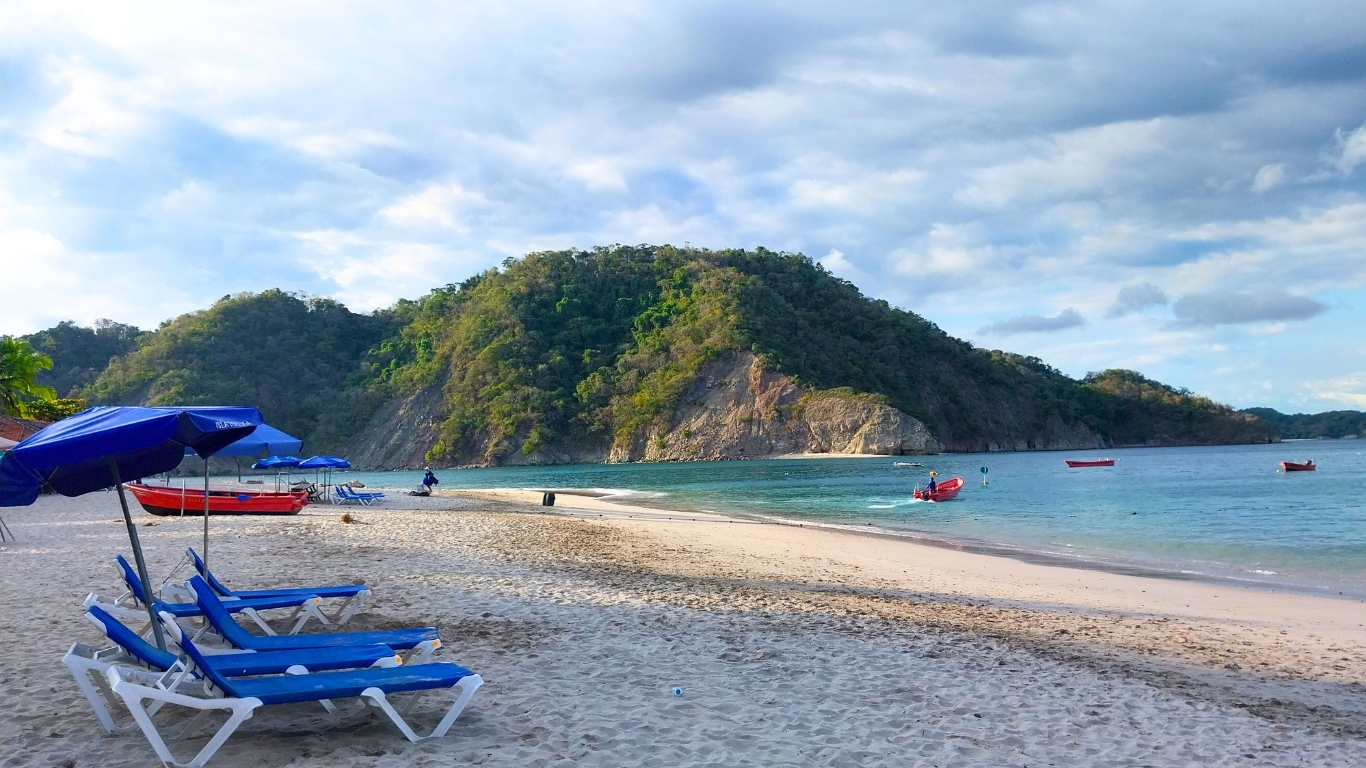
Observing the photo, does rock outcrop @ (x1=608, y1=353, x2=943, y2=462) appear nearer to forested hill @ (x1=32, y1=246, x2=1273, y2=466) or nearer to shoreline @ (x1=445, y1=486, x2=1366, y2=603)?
forested hill @ (x1=32, y1=246, x2=1273, y2=466)

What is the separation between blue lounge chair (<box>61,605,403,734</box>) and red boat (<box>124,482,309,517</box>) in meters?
18.1

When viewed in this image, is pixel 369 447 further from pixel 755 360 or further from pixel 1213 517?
pixel 1213 517

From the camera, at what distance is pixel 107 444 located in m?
4.68

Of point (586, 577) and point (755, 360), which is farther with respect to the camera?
point (755, 360)

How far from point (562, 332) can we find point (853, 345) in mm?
35389

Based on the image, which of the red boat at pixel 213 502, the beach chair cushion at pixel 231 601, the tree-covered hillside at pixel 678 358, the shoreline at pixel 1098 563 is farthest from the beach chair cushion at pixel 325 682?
the tree-covered hillside at pixel 678 358

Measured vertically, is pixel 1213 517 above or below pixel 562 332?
below

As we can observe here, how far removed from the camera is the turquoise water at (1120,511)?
692 inches

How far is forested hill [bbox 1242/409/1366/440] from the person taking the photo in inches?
5910

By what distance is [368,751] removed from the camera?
14.7 ft

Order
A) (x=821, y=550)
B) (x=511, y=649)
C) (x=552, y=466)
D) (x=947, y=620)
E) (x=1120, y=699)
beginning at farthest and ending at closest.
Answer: (x=552, y=466) → (x=821, y=550) → (x=947, y=620) → (x=511, y=649) → (x=1120, y=699)

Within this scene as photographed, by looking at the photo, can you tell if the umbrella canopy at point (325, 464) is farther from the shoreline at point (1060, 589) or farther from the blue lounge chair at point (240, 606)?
the blue lounge chair at point (240, 606)

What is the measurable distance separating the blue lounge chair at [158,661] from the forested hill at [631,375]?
276 feet

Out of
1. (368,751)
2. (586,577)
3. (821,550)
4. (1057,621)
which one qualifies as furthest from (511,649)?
(821,550)
